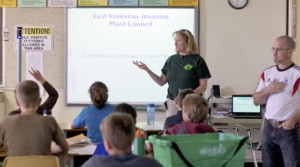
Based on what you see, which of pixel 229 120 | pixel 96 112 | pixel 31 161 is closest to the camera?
pixel 31 161

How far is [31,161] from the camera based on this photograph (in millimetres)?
2705

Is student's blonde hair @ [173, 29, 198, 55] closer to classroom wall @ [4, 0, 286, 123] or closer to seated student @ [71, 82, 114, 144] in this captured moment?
seated student @ [71, 82, 114, 144]

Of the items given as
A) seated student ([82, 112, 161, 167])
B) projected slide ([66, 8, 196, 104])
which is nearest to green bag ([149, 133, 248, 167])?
seated student ([82, 112, 161, 167])

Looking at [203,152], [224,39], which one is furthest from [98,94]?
[224,39]

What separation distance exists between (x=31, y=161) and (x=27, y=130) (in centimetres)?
22

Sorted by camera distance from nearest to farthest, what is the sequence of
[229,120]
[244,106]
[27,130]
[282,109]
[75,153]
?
[27,130] < [75,153] < [282,109] < [229,120] < [244,106]

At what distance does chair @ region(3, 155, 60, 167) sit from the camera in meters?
2.70

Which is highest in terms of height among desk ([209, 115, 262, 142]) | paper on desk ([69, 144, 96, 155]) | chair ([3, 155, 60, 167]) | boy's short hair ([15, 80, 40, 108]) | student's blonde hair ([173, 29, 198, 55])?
student's blonde hair ([173, 29, 198, 55])

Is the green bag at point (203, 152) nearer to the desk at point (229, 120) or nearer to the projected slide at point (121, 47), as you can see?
the desk at point (229, 120)

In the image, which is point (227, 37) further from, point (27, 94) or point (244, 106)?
point (27, 94)

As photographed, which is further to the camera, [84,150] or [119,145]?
[84,150]

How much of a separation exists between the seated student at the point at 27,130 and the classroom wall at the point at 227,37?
339 cm

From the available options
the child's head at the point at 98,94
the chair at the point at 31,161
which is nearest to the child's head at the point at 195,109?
the chair at the point at 31,161

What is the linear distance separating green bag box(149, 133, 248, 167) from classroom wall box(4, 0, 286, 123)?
381 centimetres
